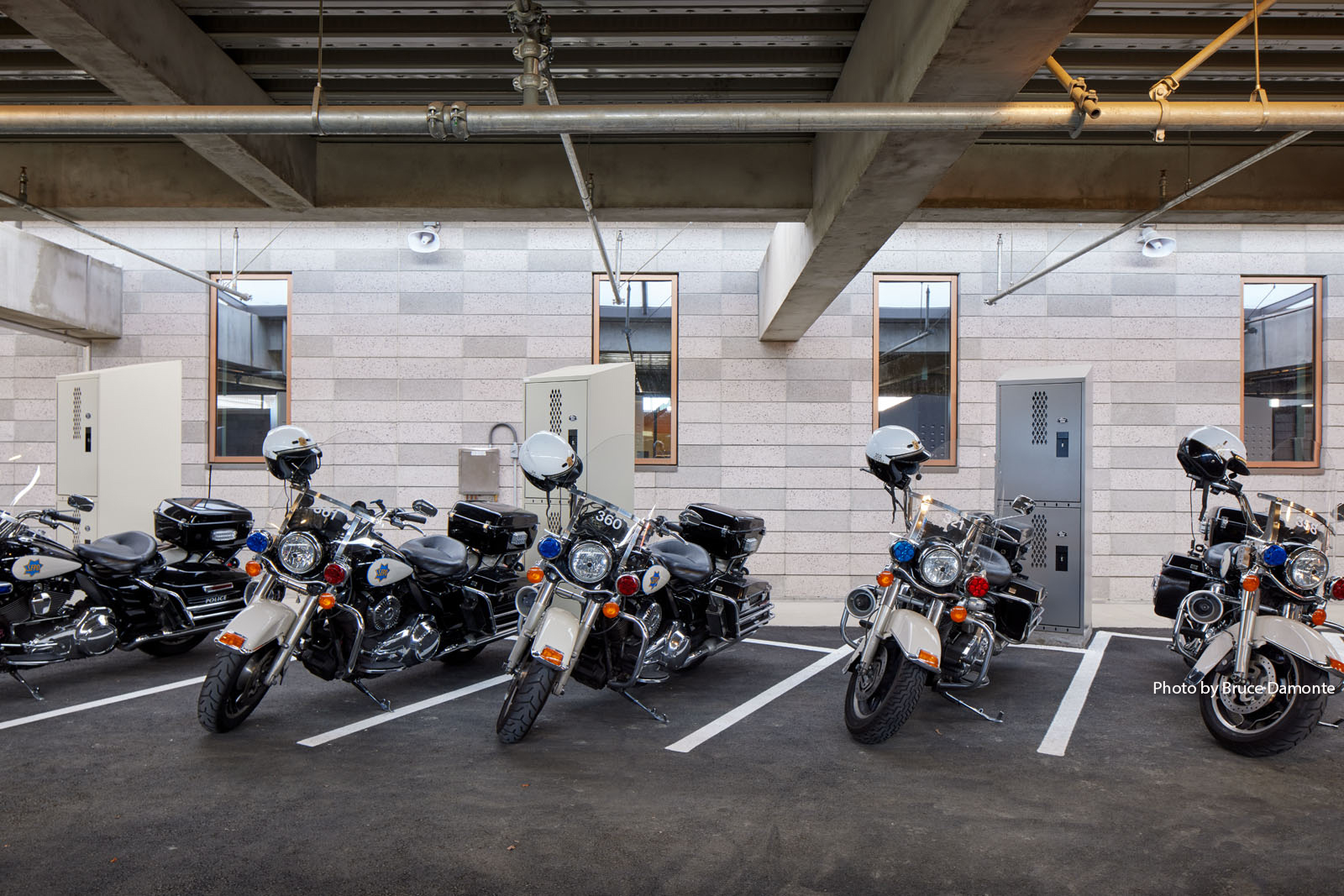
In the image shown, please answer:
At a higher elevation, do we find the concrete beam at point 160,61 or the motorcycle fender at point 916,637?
the concrete beam at point 160,61

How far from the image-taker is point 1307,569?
3912 mm

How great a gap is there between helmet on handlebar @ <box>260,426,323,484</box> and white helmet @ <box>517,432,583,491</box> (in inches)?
44.5

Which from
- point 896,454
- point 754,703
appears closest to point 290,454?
point 754,703

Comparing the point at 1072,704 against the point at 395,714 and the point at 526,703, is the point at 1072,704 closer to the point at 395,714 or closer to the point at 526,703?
the point at 526,703

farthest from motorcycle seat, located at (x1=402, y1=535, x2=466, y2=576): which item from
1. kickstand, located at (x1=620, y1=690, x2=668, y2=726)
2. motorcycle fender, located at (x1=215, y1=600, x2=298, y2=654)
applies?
kickstand, located at (x1=620, y1=690, x2=668, y2=726)

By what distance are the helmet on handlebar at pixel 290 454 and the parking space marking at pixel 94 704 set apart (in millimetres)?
1348

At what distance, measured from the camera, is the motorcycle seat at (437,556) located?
15.3 ft

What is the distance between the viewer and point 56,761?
3586mm

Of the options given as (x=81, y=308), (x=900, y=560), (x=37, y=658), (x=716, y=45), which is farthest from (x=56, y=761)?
(x=81, y=308)

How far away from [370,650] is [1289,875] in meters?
3.76

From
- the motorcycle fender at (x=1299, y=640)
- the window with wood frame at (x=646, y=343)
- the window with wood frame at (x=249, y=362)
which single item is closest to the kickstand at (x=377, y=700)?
the motorcycle fender at (x=1299, y=640)

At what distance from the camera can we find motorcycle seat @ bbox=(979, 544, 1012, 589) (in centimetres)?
459

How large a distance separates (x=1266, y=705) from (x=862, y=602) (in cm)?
175

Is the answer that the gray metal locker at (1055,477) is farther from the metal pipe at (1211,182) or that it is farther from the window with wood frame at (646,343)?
the window with wood frame at (646,343)
